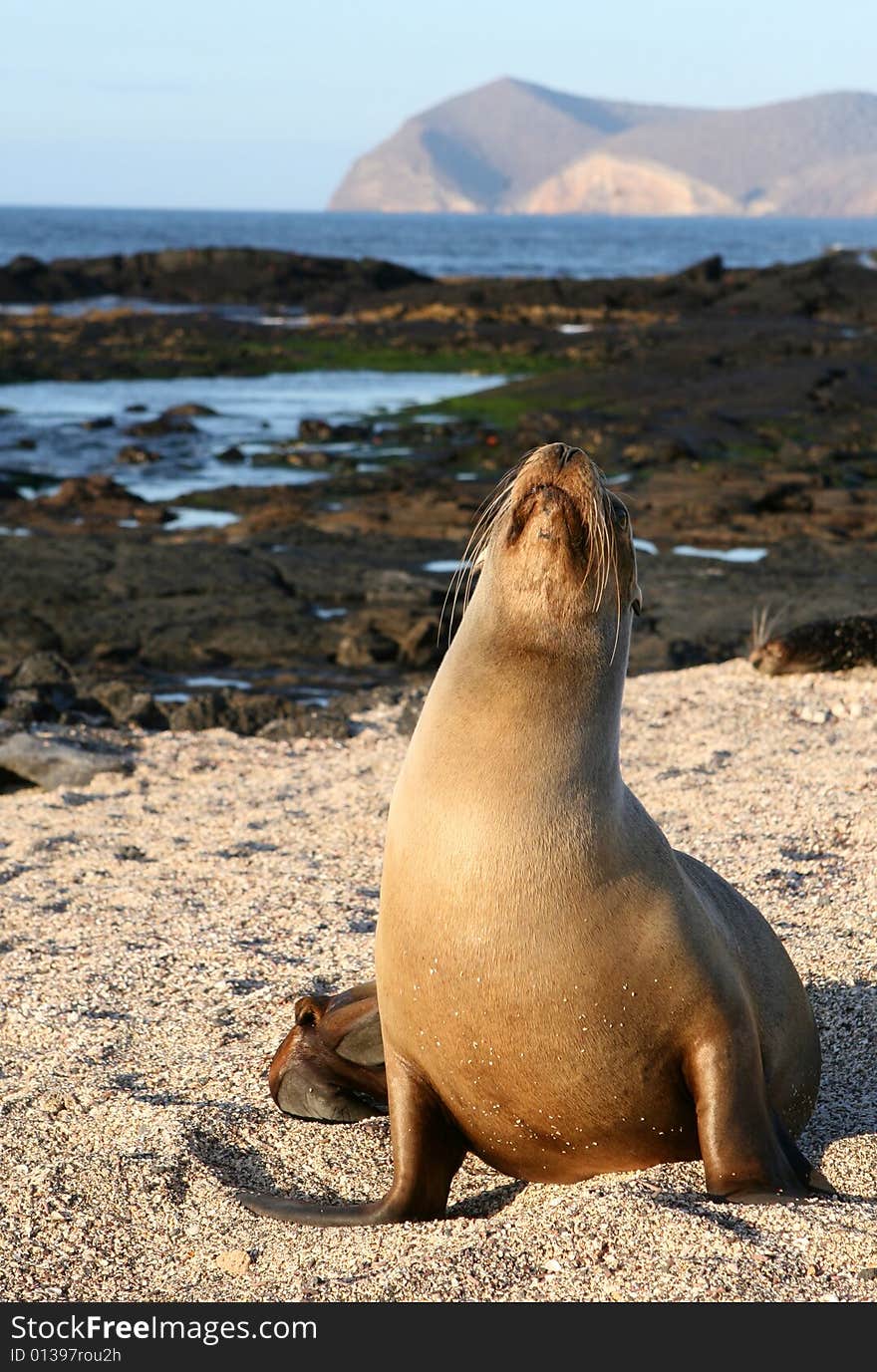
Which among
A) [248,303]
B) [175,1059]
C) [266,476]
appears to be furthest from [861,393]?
[248,303]

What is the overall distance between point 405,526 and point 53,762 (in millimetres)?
10016

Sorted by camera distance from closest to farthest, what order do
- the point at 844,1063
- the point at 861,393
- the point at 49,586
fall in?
1. the point at 844,1063
2. the point at 49,586
3. the point at 861,393

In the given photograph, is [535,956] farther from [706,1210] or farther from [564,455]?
[564,455]

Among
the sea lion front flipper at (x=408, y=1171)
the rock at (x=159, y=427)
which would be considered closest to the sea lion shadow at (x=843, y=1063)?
the sea lion front flipper at (x=408, y=1171)

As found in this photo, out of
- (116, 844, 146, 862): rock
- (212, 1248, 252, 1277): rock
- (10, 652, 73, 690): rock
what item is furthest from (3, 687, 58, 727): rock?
(212, 1248, 252, 1277): rock

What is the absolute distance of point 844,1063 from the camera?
4.83 meters

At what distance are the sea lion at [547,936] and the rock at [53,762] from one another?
5.17 metres

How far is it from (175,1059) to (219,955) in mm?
881

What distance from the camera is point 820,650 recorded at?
34.4 feet

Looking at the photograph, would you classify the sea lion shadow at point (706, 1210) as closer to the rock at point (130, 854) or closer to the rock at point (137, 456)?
the rock at point (130, 854)

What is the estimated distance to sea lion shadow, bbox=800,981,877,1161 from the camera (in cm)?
441

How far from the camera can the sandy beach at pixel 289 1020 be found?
11.4 feet

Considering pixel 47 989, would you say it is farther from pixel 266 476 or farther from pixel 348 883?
pixel 266 476

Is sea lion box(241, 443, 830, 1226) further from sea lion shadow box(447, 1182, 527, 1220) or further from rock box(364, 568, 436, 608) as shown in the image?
rock box(364, 568, 436, 608)
